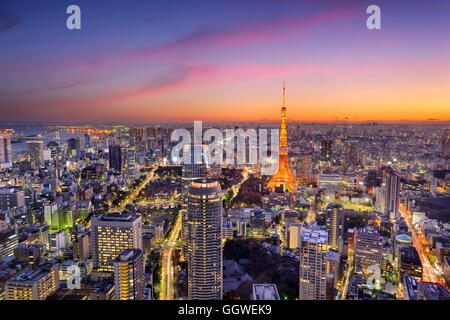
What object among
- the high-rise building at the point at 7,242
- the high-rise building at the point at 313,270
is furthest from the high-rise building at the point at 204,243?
the high-rise building at the point at 7,242

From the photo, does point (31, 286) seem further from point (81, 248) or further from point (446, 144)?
point (446, 144)

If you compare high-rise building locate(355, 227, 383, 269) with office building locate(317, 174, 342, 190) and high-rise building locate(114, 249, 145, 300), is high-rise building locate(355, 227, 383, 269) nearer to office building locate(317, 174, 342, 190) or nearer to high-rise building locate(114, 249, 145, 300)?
high-rise building locate(114, 249, 145, 300)

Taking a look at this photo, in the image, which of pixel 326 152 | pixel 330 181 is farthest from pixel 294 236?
pixel 326 152

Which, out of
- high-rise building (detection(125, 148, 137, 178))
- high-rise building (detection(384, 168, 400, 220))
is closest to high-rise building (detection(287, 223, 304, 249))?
high-rise building (detection(384, 168, 400, 220))

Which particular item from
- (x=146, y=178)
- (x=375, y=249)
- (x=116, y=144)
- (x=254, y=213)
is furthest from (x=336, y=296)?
(x=116, y=144)

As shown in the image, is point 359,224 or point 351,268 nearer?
point 351,268

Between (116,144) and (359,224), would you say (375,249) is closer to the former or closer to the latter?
(359,224)
